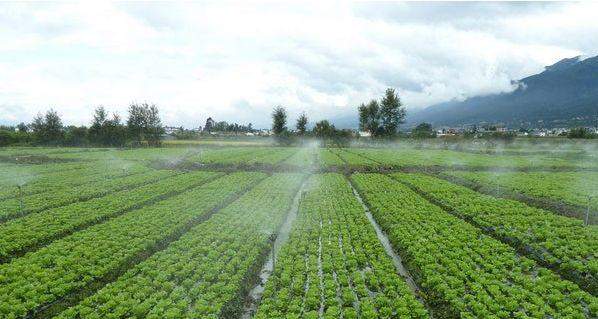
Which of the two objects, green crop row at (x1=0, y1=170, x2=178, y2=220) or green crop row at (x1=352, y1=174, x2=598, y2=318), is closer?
green crop row at (x1=352, y1=174, x2=598, y2=318)

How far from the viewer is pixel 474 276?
51.5 feet

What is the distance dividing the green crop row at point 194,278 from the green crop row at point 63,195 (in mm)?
13864

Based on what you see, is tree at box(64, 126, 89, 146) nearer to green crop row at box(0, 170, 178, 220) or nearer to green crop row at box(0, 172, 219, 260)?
green crop row at box(0, 170, 178, 220)

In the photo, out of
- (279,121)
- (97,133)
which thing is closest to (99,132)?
(97,133)

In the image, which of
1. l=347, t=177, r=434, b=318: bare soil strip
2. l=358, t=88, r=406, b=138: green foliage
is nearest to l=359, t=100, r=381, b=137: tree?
l=358, t=88, r=406, b=138: green foliage

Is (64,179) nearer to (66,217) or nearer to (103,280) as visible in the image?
(66,217)

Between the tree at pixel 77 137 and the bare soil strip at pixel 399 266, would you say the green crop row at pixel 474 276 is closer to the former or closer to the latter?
the bare soil strip at pixel 399 266

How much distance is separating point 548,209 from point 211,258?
25.2 meters

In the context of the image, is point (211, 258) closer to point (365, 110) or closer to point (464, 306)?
point (464, 306)

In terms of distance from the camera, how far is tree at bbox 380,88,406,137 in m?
110

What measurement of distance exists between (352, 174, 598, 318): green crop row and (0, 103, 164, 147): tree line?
95.1m

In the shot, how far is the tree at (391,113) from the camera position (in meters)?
110

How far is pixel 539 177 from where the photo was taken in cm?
4125

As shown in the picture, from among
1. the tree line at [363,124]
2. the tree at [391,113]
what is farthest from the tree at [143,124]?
the tree at [391,113]
